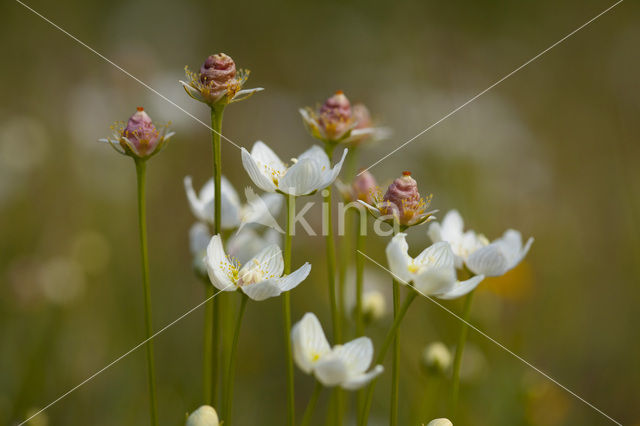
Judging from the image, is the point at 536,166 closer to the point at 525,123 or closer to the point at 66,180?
the point at 525,123

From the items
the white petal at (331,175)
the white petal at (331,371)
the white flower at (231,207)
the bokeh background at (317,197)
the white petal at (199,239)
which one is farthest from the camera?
the bokeh background at (317,197)

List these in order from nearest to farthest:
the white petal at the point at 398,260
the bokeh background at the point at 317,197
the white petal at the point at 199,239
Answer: the white petal at the point at 398,260 → the white petal at the point at 199,239 → the bokeh background at the point at 317,197

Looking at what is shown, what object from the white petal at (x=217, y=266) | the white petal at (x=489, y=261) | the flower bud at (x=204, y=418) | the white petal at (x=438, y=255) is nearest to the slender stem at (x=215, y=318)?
the white petal at (x=217, y=266)

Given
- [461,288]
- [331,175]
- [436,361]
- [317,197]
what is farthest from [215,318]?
[317,197]

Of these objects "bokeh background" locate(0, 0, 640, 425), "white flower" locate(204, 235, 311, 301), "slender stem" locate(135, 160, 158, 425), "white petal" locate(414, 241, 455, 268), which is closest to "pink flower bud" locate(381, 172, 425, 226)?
"white petal" locate(414, 241, 455, 268)

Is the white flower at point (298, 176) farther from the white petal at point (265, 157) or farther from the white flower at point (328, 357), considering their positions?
the white flower at point (328, 357)

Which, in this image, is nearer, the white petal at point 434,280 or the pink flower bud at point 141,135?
the white petal at point 434,280

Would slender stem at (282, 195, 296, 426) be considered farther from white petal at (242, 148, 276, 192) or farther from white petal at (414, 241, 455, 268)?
white petal at (414, 241, 455, 268)
